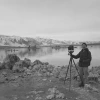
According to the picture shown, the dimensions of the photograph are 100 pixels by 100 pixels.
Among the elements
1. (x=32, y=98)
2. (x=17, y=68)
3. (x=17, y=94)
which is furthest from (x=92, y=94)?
(x=17, y=68)

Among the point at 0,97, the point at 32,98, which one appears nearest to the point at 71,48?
the point at 32,98

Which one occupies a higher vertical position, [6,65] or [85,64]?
[85,64]

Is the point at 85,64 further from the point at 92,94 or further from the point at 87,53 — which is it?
the point at 92,94

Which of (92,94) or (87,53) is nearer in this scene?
(92,94)

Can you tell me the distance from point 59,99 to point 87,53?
3.15 m

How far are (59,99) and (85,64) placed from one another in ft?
8.91

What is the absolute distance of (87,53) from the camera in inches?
282

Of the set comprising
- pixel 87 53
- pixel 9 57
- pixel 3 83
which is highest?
pixel 87 53

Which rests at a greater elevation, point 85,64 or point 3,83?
point 85,64

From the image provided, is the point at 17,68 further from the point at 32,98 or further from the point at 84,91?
the point at 84,91

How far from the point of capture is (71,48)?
7000 mm

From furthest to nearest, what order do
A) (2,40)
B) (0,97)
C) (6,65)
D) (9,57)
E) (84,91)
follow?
(2,40)
(9,57)
(6,65)
(84,91)
(0,97)

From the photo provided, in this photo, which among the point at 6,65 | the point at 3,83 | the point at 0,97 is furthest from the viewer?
the point at 6,65

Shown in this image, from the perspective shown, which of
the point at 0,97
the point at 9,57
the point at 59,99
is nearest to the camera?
the point at 59,99
